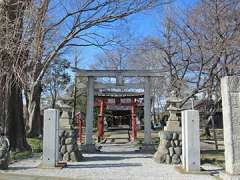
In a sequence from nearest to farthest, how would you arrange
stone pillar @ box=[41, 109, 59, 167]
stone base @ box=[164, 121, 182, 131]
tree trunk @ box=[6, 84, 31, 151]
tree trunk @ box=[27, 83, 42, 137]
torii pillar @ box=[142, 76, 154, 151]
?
stone pillar @ box=[41, 109, 59, 167] → stone base @ box=[164, 121, 182, 131] → tree trunk @ box=[6, 84, 31, 151] → torii pillar @ box=[142, 76, 154, 151] → tree trunk @ box=[27, 83, 42, 137]

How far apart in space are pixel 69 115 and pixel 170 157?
4364 mm

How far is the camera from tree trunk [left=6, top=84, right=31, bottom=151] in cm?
1600

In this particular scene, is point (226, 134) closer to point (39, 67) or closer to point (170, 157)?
point (170, 157)

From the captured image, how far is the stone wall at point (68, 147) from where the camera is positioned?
13469 millimetres

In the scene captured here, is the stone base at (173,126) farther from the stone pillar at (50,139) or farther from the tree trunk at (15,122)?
the tree trunk at (15,122)

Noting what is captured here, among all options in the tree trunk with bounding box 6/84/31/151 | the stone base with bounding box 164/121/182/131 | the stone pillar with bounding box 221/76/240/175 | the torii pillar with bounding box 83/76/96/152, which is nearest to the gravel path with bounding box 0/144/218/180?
the stone pillar with bounding box 221/76/240/175

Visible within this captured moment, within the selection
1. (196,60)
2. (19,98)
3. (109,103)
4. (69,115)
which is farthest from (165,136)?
(109,103)

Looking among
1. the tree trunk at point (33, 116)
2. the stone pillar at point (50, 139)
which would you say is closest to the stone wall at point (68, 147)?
the stone pillar at point (50, 139)

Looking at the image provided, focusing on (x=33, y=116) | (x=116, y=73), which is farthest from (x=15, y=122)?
(x=33, y=116)

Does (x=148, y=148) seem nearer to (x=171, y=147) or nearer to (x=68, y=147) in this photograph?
(x=171, y=147)

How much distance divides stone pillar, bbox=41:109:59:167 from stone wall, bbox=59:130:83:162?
2.08 meters

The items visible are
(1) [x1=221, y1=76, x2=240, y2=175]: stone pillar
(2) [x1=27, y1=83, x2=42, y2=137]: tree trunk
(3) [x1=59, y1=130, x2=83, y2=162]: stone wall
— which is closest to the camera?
(1) [x1=221, y1=76, x2=240, y2=175]: stone pillar

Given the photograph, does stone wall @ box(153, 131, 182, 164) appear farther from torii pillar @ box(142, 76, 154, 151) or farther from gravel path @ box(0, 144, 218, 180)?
torii pillar @ box(142, 76, 154, 151)

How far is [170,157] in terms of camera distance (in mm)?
13055
